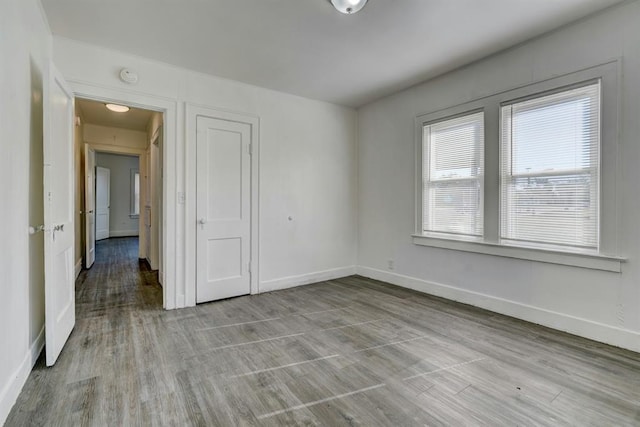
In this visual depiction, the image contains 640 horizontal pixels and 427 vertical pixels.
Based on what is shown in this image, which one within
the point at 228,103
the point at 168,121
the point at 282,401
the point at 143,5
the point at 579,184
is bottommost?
the point at 282,401

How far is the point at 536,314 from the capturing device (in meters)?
2.95

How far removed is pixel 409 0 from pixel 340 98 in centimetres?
224

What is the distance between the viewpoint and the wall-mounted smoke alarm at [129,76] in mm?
3098

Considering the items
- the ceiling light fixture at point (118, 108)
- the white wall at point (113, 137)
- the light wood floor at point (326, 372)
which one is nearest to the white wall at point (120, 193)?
the white wall at point (113, 137)

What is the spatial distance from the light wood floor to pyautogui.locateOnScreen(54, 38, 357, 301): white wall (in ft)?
3.30

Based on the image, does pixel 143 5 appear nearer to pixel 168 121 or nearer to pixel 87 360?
pixel 168 121

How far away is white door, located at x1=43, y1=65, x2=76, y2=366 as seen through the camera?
2.16 m

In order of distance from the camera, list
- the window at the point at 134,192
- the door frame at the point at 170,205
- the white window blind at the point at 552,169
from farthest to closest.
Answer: the window at the point at 134,192
the door frame at the point at 170,205
the white window blind at the point at 552,169

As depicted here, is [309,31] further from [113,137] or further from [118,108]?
[113,137]

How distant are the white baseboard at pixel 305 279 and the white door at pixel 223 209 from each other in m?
0.28

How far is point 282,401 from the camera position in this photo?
183 centimetres

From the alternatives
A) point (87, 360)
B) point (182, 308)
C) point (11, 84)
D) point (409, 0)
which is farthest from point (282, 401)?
point (409, 0)

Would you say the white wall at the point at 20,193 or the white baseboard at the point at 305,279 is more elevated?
the white wall at the point at 20,193

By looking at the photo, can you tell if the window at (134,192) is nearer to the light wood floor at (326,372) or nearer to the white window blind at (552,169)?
the light wood floor at (326,372)
